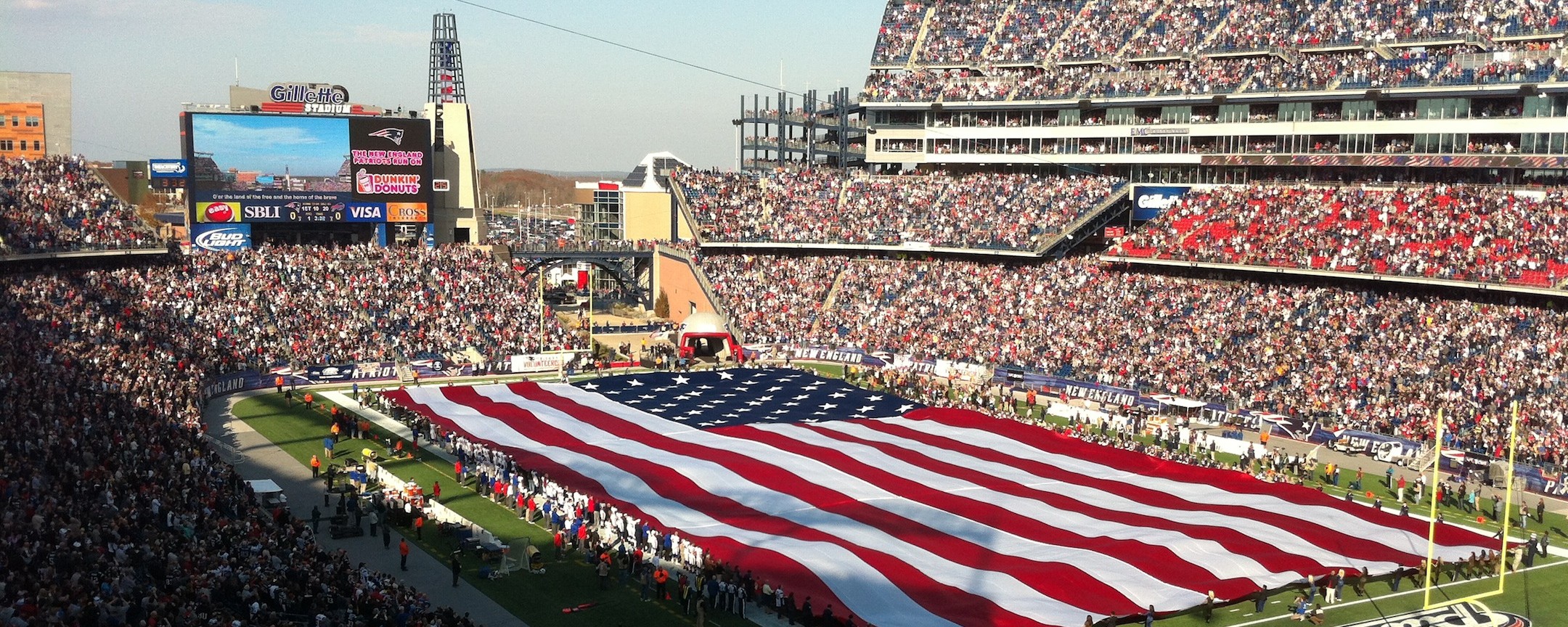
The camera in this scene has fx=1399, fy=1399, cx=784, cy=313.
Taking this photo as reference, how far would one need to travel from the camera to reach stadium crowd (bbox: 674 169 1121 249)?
6675 cm

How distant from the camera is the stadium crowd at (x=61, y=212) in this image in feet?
177

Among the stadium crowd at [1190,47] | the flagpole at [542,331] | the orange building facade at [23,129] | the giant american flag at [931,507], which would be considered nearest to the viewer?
the giant american flag at [931,507]

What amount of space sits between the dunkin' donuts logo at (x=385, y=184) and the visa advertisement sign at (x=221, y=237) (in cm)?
522

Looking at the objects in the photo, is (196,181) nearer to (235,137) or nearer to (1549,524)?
(235,137)

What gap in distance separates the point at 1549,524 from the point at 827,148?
2214 inches

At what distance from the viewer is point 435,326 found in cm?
6047

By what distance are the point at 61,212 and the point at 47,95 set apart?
21172mm

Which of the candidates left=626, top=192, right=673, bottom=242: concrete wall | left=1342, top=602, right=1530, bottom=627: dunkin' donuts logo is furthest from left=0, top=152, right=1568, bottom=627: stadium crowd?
left=1342, top=602, right=1530, bottom=627: dunkin' donuts logo

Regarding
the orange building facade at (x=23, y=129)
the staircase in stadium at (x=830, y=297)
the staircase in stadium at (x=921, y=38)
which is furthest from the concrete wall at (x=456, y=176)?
the staircase in stadium at (x=921, y=38)

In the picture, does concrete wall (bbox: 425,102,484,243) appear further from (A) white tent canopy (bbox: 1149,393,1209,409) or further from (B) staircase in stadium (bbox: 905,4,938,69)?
(A) white tent canopy (bbox: 1149,393,1209,409)

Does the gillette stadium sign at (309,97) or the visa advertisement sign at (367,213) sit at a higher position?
the gillette stadium sign at (309,97)

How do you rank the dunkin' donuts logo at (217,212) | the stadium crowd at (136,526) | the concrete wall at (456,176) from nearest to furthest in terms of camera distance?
the stadium crowd at (136,526) → the dunkin' donuts logo at (217,212) → the concrete wall at (456,176)

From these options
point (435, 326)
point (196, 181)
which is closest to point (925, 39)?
point (435, 326)

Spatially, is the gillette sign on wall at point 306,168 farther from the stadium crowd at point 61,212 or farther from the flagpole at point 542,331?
the flagpole at point 542,331
